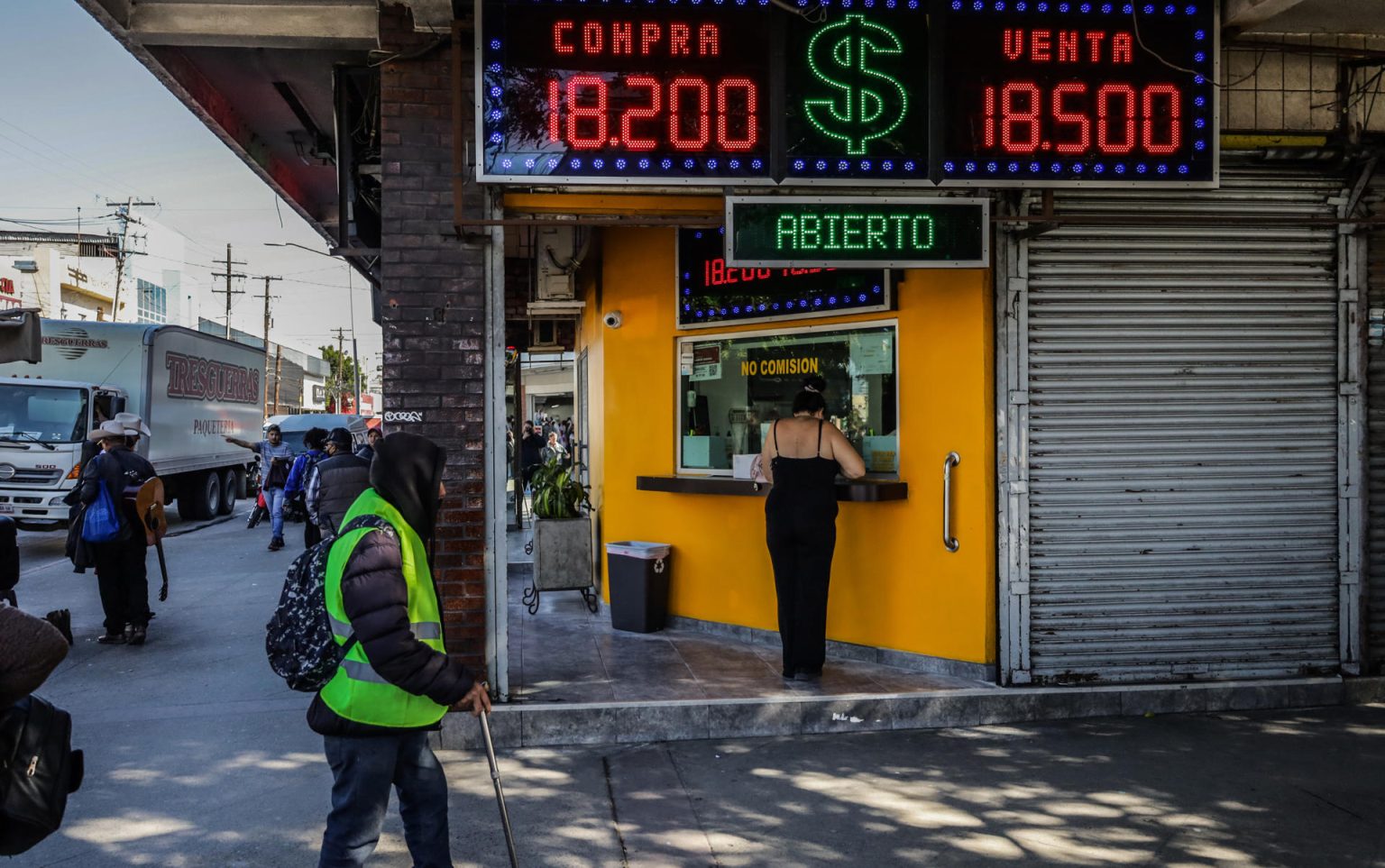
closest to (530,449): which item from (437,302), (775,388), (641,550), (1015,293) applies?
(641,550)

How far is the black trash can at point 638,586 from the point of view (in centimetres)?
809

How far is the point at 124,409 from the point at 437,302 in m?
12.6

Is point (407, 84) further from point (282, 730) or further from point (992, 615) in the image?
point (992, 615)

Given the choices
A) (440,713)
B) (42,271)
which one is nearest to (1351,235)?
(440,713)

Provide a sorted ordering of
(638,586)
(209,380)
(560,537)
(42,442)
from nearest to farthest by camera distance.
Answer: (638,586), (560,537), (42,442), (209,380)

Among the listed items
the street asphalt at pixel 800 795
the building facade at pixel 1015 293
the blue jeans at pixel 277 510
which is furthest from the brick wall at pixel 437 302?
the blue jeans at pixel 277 510

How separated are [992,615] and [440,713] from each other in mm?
4005

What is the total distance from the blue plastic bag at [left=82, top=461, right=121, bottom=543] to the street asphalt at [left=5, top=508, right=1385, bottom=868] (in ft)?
6.10

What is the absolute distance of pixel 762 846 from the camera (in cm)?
438

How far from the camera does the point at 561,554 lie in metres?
8.66

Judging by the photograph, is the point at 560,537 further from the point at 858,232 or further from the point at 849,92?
the point at 849,92

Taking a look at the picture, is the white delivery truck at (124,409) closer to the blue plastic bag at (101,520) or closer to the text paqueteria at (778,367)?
the blue plastic bag at (101,520)

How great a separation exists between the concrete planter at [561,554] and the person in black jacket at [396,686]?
520cm

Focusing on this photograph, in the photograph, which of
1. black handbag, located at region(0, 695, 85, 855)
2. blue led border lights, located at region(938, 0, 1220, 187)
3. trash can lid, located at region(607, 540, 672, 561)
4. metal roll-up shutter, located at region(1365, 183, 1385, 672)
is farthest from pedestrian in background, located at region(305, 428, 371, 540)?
metal roll-up shutter, located at region(1365, 183, 1385, 672)
